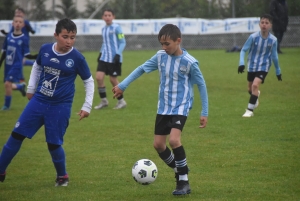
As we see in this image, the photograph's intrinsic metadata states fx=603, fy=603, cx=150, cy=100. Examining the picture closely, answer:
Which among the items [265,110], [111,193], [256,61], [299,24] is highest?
[299,24]

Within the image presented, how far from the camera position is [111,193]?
246 inches

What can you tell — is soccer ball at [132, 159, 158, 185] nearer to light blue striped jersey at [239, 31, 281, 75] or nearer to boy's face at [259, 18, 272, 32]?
light blue striped jersey at [239, 31, 281, 75]

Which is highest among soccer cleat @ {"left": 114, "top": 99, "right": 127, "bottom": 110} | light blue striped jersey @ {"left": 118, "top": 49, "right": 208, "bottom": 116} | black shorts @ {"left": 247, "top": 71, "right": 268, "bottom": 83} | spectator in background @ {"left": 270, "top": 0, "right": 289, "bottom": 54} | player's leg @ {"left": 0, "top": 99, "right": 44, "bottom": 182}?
spectator in background @ {"left": 270, "top": 0, "right": 289, "bottom": 54}

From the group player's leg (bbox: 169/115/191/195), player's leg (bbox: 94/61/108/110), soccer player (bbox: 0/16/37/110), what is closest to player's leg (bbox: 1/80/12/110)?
soccer player (bbox: 0/16/37/110)

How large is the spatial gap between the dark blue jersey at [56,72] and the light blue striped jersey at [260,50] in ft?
17.5

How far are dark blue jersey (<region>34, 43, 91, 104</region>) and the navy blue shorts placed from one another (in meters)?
0.08

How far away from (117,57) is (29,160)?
192 inches

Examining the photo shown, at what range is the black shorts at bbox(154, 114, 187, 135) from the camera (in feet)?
19.9

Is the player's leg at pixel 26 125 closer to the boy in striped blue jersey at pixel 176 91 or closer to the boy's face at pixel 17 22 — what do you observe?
the boy in striped blue jersey at pixel 176 91

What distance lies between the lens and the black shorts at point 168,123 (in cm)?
607

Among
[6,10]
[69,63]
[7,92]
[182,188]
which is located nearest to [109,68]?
[7,92]

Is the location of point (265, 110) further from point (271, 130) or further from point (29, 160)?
point (29, 160)

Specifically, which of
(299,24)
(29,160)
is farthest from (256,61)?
(299,24)

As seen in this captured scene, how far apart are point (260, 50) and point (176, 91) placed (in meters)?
5.49
